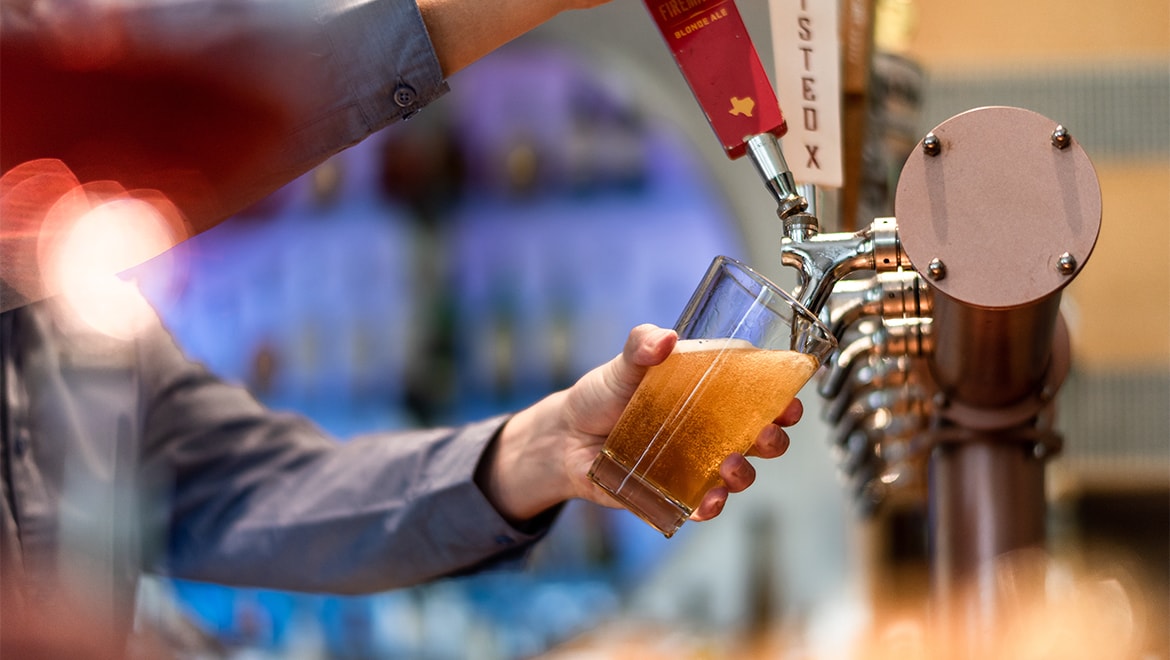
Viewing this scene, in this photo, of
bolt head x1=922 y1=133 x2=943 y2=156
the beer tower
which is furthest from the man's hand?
bolt head x1=922 y1=133 x2=943 y2=156

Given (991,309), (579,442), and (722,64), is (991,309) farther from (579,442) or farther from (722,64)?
(579,442)

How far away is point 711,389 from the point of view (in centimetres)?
74

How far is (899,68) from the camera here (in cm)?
129

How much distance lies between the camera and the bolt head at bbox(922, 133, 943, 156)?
2.06 ft

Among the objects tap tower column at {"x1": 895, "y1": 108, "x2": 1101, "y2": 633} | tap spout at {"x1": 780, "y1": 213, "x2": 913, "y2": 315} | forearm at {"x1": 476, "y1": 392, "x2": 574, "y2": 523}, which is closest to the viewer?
tap tower column at {"x1": 895, "y1": 108, "x2": 1101, "y2": 633}

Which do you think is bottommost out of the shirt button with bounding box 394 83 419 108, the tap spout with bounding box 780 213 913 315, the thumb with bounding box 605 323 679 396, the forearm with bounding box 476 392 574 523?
the forearm with bounding box 476 392 574 523

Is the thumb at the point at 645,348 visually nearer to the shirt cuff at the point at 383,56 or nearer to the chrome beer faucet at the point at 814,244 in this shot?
the chrome beer faucet at the point at 814,244

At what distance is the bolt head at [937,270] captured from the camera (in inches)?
24.2

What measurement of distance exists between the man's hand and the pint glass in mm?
19

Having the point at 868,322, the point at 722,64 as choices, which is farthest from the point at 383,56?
the point at 868,322

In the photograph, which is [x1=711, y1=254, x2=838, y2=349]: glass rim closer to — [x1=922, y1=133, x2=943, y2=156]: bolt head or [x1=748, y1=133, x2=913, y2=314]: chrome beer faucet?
[x1=748, y1=133, x2=913, y2=314]: chrome beer faucet

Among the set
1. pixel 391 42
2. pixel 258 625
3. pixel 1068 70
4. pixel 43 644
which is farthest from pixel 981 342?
pixel 258 625

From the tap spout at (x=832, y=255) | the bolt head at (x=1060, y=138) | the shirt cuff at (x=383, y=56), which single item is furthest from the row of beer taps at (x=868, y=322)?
the shirt cuff at (x=383, y=56)

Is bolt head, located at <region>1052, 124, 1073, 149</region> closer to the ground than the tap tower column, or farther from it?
farther from it
